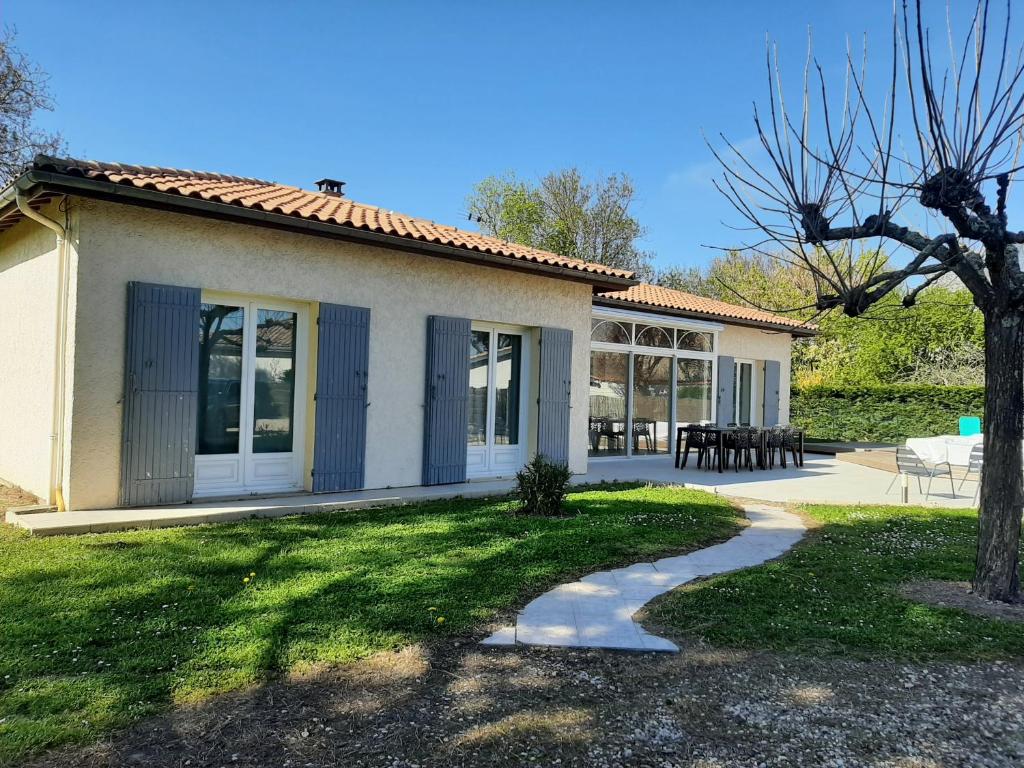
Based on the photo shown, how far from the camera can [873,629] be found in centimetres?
410

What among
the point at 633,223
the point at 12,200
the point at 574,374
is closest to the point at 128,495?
the point at 12,200

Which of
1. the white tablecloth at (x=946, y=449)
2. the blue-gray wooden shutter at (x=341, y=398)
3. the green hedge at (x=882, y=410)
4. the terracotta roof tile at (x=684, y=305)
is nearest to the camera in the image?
the blue-gray wooden shutter at (x=341, y=398)

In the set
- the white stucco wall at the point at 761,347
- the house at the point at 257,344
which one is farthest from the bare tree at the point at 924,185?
the white stucco wall at the point at 761,347

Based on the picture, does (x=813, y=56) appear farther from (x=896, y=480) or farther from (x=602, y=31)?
(x=896, y=480)

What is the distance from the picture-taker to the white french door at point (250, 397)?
24.1 ft

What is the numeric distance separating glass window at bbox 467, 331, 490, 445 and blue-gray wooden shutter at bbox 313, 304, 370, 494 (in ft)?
6.11

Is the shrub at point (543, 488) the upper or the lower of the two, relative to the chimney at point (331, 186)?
lower

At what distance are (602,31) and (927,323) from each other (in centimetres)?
1749

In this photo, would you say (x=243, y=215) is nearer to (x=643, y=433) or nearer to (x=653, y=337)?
(x=653, y=337)

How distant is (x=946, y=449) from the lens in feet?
33.4

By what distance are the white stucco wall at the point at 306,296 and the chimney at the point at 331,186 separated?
4264mm

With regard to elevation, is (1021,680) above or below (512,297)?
below

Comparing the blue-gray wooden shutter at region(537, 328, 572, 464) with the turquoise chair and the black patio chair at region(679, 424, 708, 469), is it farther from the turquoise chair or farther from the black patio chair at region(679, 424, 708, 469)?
the turquoise chair

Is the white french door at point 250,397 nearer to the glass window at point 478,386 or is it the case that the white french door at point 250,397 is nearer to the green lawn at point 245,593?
the green lawn at point 245,593
